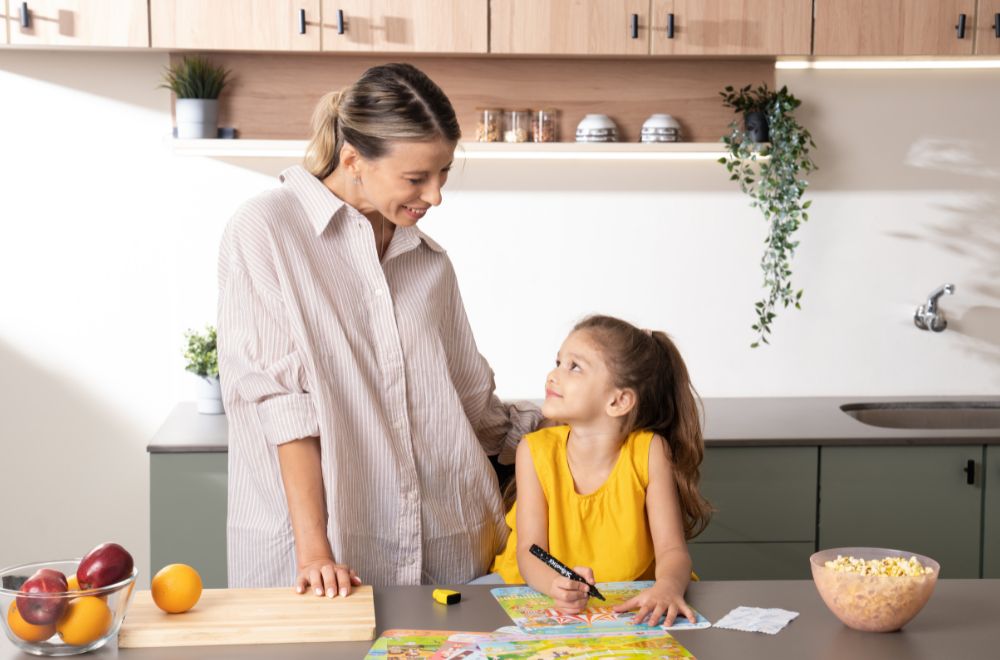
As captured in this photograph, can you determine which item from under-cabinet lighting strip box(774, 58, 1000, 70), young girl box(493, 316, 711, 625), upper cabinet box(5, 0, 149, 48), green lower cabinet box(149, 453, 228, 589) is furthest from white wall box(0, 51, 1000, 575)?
young girl box(493, 316, 711, 625)

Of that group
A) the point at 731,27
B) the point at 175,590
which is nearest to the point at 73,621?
the point at 175,590

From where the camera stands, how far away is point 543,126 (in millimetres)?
3152

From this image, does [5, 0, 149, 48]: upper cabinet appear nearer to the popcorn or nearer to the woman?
the woman

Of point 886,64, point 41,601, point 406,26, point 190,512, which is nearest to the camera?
point 41,601

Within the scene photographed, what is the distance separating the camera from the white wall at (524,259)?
318 cm

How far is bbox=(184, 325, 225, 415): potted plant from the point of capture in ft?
9.98

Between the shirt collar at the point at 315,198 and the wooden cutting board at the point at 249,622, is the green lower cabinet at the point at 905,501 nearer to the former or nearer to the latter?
the shirt collar at the point at 315,198

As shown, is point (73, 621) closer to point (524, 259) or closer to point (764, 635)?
point (764, 635)

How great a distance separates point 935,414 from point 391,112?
2.20m

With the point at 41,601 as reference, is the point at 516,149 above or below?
above

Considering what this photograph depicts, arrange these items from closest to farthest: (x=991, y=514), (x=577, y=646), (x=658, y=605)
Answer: (x=577, y=646)
(x=658, y=605)
(x=991, y=514)

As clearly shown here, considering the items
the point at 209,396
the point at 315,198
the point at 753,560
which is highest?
the point at 315,198

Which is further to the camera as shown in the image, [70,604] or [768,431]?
[768,431]

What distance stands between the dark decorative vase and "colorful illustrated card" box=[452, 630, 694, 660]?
202 centimetres
